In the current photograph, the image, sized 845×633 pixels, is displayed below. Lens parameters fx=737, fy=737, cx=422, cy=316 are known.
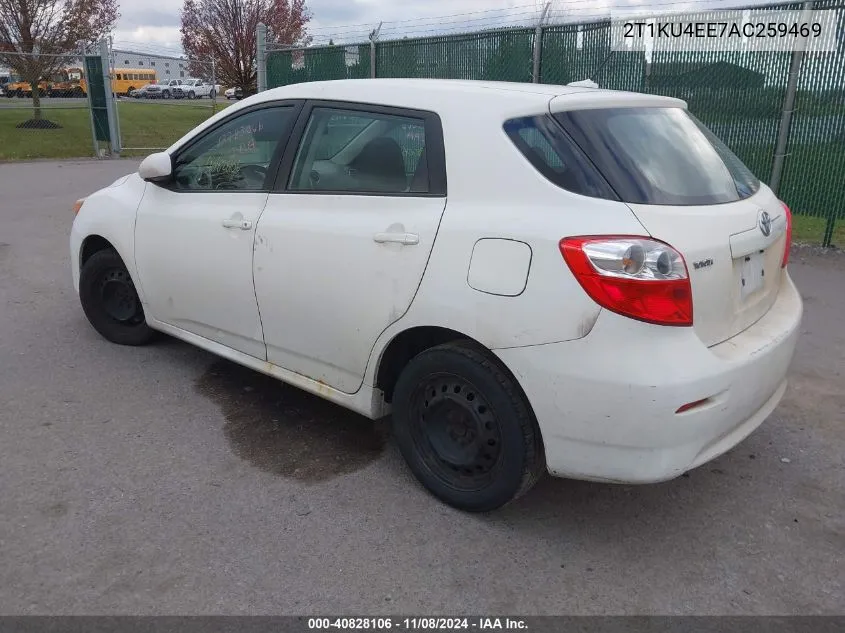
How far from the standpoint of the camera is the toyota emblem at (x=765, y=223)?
10.0 feet

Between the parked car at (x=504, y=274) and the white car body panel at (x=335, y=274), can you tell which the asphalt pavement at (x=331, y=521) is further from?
the white car body panel at (x=335, y=274)

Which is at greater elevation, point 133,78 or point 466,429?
point 133,78

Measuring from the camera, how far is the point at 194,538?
2939 millimetres

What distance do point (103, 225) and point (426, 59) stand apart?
686cm

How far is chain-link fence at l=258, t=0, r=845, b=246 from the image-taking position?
24.2ft

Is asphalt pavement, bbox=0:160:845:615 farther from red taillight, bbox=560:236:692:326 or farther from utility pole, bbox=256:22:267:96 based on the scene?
utility pole, bbox=256:22:267:96

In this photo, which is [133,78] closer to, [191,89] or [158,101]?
[191,89]

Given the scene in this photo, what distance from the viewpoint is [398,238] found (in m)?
3.09

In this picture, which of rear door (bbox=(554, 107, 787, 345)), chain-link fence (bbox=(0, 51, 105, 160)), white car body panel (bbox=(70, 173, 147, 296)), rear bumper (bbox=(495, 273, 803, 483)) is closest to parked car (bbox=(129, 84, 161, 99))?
chain-link fence (bbox=(0, 51, 105, 160))

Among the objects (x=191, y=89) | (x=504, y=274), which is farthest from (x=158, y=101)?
(x=191, y=89)

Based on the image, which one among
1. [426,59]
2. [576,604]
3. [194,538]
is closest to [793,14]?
[426,59]

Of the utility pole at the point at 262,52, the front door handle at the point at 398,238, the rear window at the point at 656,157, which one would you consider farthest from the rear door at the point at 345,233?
the utility pole at the point at 262,52
